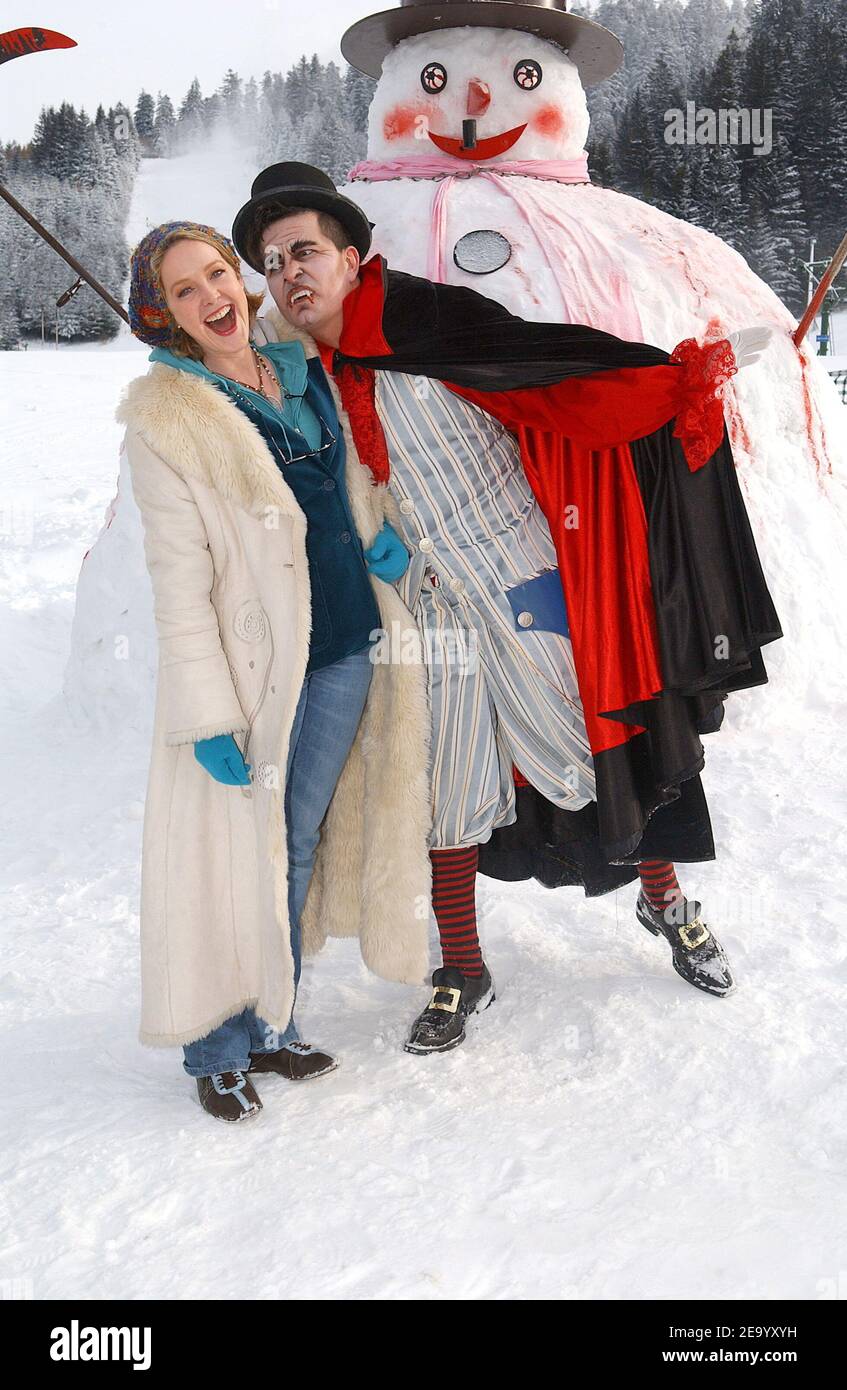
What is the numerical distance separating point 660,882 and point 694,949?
17 cm

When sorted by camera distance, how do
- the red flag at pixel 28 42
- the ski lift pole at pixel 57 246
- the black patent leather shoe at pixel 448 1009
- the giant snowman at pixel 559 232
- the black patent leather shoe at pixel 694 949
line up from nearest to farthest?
the black patent leather shoe at pixel 448 1009
the black patent leather shoe at pixel 694 949
the red flag at pixel 28 42
the ski lift pole at pixel 57 246
the giant snowman at pixel 559 232

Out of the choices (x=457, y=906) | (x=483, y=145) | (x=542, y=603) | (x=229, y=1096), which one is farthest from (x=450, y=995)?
(x=483, y=145)

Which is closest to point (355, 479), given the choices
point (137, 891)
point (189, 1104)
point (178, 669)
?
point (178, 669)

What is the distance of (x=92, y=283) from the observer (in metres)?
3.10

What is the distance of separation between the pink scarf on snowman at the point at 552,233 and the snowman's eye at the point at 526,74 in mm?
211

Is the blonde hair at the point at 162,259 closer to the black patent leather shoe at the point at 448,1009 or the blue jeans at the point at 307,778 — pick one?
the blue jeans at the point at 307,778

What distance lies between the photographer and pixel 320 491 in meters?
2.00

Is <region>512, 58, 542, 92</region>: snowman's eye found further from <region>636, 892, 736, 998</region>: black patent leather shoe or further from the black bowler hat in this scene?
<region>636, 892, 736, 998</region>: black patent leather shoe

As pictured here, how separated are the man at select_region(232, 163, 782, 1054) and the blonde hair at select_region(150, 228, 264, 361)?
89 mm

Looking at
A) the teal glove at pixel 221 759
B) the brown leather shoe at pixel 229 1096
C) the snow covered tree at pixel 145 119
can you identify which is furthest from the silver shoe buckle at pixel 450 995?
the snow covered tree at pixel 145 119

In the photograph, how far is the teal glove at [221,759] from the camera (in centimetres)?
192

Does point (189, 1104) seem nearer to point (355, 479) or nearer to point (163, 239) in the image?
point (355, 479)

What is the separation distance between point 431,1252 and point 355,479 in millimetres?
1366
